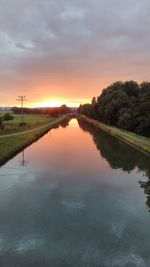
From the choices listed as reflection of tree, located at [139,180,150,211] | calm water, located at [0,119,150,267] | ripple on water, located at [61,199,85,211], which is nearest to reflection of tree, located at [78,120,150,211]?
reflection of tree, located at [139,180,150,211]

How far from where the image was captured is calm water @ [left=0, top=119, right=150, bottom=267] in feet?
27.3

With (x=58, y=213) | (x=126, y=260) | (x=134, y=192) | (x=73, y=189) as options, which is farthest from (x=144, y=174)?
(x=126, y=260)

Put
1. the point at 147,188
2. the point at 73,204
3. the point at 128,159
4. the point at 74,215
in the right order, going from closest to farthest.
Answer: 1. the point at 74,215
2. the point at 73,204
3. the point at 147,188
4. the point at 128,159

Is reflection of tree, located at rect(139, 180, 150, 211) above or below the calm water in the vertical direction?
below

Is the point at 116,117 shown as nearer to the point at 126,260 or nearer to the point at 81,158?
the point at 81,158

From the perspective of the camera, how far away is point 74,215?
37.8ft

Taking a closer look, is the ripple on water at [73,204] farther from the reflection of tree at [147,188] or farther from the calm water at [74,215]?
the reflection of tree at [147,188]

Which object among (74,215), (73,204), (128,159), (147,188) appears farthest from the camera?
(128,159)

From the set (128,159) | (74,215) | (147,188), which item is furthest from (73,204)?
(128,159)

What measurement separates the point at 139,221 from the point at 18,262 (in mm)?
5233

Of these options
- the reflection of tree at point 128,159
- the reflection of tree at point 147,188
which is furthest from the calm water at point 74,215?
the reflection of tree at point 128,159

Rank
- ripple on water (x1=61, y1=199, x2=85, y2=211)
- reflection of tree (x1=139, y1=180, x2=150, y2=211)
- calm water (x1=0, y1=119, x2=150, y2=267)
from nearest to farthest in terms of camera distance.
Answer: calm water (x1=0, y1=119, x2=150, y2=267), ripple on water (x1=61, y1=199, x2=85, y2=211), reflection of tree (x1=139, y1=180, x2=150, y2=211)

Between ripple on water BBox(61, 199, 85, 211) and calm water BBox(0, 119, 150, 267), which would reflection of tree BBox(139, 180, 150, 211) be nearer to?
calm water BBox(0, 119, 150, 267)

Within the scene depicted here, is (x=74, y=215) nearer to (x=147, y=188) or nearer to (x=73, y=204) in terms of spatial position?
(x=73, y=204)
